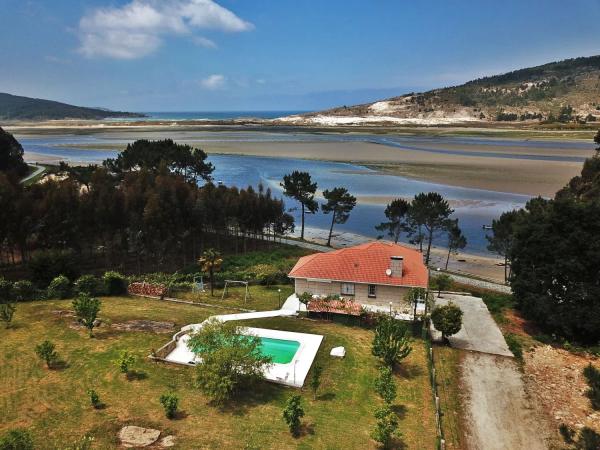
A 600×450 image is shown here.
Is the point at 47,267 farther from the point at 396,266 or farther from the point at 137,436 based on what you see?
the point at 396,266

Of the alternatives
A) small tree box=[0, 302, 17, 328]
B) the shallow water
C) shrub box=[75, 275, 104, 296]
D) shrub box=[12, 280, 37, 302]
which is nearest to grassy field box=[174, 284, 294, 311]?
shrub box=[75, 275, 104, 296]

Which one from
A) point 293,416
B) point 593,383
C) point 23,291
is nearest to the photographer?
point 293,416

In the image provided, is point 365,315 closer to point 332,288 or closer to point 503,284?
point 332,288

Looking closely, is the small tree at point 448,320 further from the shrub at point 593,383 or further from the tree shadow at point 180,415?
the tree shadow at point 180,415

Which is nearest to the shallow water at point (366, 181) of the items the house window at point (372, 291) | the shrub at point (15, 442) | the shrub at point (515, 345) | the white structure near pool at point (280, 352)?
the shrub at point (515, 345)

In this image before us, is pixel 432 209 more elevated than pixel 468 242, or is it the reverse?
pixel 432 209

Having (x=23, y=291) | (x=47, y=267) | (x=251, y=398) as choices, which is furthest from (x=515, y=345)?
(x=47, y=267)

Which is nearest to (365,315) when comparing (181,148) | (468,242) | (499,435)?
(499,435)

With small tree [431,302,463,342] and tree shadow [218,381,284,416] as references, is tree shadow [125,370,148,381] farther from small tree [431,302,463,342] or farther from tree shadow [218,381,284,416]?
small tree [431,302,463,342]
